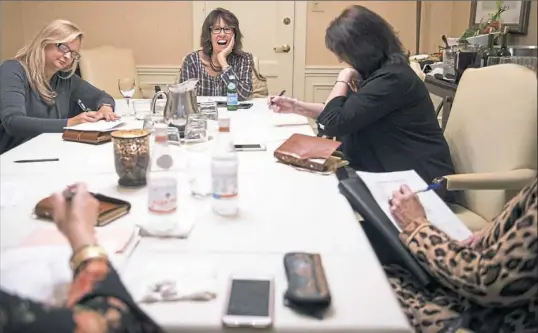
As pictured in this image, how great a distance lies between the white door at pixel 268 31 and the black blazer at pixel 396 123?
97.9 inches

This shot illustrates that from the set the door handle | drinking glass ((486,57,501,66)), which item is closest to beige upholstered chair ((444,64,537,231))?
drinking glass ((486,57,501,66))

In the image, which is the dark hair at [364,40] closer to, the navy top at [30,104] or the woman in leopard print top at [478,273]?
the woman in leopard print top at [478,273]

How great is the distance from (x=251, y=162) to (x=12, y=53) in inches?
128

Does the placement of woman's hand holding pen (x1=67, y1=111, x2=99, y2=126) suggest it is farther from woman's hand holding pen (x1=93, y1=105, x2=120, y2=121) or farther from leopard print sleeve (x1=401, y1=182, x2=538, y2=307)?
leopard print sleeve (x1=401, y1=182, x2=538, y2=307)

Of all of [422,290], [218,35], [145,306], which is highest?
[218,35]

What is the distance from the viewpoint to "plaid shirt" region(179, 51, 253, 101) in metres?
3.29

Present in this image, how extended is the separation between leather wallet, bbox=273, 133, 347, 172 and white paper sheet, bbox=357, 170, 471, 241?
0.52 feet

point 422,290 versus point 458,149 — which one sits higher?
point 458,149

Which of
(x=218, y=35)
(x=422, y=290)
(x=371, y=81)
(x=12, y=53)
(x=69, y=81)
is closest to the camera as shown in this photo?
(x=422, y=290)

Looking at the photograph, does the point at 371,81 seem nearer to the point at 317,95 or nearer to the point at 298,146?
the point at 298,146

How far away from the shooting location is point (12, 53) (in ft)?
14.2

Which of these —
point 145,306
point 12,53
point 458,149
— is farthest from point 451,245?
point 12,53

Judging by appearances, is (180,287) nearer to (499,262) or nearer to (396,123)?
(499,262)

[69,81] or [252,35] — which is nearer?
[69,81]
